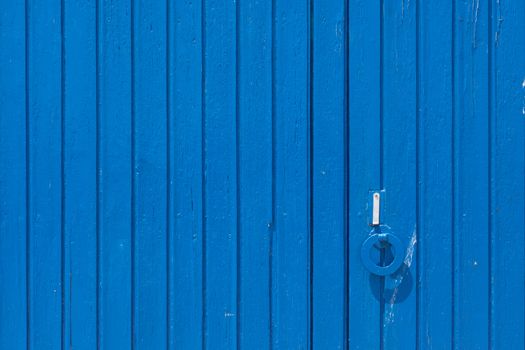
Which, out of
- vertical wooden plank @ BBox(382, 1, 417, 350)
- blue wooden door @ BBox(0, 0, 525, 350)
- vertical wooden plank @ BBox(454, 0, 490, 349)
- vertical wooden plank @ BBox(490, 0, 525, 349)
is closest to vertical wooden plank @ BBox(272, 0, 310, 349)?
blue wooden door @ BBox(0, 0, 525, 350)

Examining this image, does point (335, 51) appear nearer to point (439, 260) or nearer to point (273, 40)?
point (273, 40)

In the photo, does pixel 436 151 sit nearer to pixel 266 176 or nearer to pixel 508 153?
pixel 508 153

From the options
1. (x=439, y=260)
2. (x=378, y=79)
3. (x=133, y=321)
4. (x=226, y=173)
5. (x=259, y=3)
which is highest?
(x=259, y=3)

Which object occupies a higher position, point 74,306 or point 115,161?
point 115,161

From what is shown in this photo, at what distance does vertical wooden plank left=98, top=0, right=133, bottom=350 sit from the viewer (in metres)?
2.31

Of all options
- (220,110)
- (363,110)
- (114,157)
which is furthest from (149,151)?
(363,110)

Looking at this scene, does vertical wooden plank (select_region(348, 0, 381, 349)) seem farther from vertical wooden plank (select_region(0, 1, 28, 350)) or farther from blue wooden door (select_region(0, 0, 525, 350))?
vertical wooden plank (select_region(0, 1, 28, 350))

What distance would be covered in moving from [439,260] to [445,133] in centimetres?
37

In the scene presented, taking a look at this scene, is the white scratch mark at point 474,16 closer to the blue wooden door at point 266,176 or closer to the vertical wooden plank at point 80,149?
the blue wooden door at point 266,176

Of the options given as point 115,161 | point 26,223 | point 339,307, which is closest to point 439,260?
point 339,307

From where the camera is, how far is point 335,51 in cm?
234

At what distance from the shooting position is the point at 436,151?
2342 mm

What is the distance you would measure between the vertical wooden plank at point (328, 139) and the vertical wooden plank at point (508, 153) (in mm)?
448

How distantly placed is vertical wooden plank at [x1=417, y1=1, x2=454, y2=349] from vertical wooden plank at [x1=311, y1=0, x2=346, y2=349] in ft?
0.76
